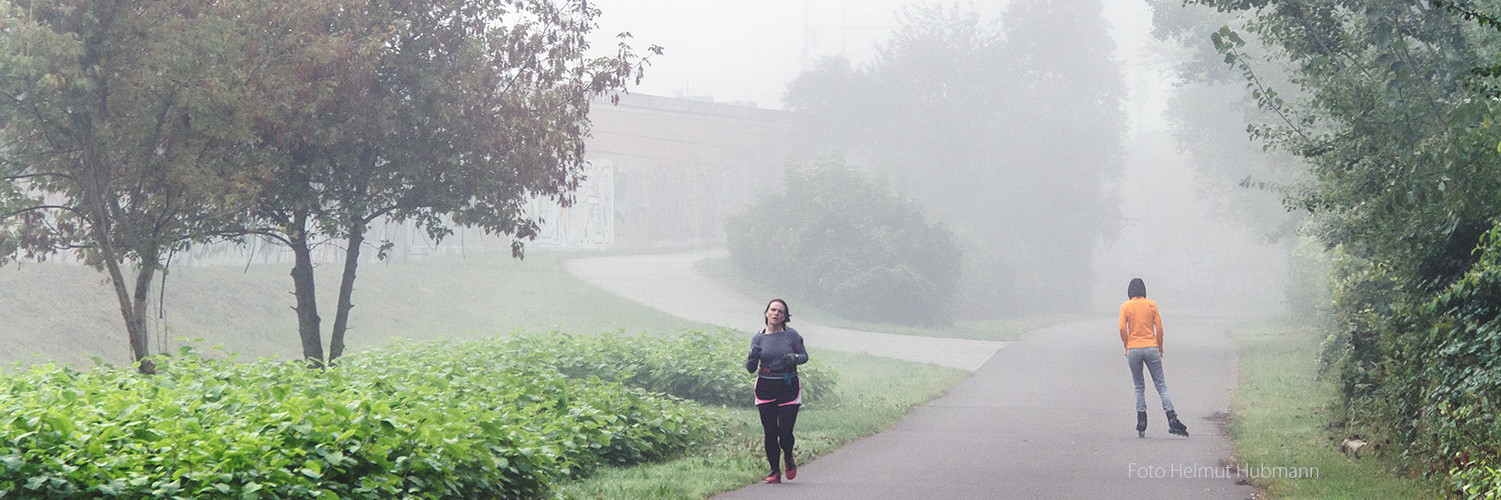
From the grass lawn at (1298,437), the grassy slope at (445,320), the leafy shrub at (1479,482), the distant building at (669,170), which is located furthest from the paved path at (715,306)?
the leafy shrub at (1479,482)

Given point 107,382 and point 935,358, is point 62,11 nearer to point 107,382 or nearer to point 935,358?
point 107,382

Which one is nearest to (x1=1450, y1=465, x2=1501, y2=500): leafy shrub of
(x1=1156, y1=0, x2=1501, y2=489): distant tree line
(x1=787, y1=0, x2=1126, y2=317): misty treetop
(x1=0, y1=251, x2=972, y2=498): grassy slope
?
(x1=1156, y1=0, x2=1501, y2=489): distant tree line

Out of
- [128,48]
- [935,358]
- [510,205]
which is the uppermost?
[128,48]

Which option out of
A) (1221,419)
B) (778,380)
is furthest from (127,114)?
(1221,419)

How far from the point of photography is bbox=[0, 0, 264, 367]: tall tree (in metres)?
11.3

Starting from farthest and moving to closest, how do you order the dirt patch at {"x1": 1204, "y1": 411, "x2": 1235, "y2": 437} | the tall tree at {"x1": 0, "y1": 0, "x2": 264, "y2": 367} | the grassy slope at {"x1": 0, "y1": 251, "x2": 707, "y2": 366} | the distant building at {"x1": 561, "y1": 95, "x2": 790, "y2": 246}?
the distant building at {"x1": 561, "y1": 95, "x2": 790, "y2": 246} < the grassy slope at {"x1": 0, "y1": 251, "x2": 707, "y2": 366} < the dirt patch at {"x1": 1204, "y1": 411, "x2": 1235, "y2": 437} < the tall tree at {"x1": 0, "y1": 0, "x2": 264, "y2": 367}

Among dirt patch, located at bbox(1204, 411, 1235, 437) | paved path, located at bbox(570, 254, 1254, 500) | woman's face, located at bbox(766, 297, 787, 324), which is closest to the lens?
paved path, located at bbox(570, 254, 1254, 500)

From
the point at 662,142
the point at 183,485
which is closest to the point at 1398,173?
the point at 183,485

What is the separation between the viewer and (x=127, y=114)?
38.5ft

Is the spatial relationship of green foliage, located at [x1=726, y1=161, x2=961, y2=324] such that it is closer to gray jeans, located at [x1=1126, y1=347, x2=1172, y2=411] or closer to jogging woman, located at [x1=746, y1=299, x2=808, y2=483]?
gray jeans, located at [x1=1126, y1=347, x2=1172, y2=411]

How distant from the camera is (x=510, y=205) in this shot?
15969 millimetres

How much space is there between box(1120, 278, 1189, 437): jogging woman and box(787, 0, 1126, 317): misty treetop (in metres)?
41.3

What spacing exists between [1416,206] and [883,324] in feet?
101

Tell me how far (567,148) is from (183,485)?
33.2ft
